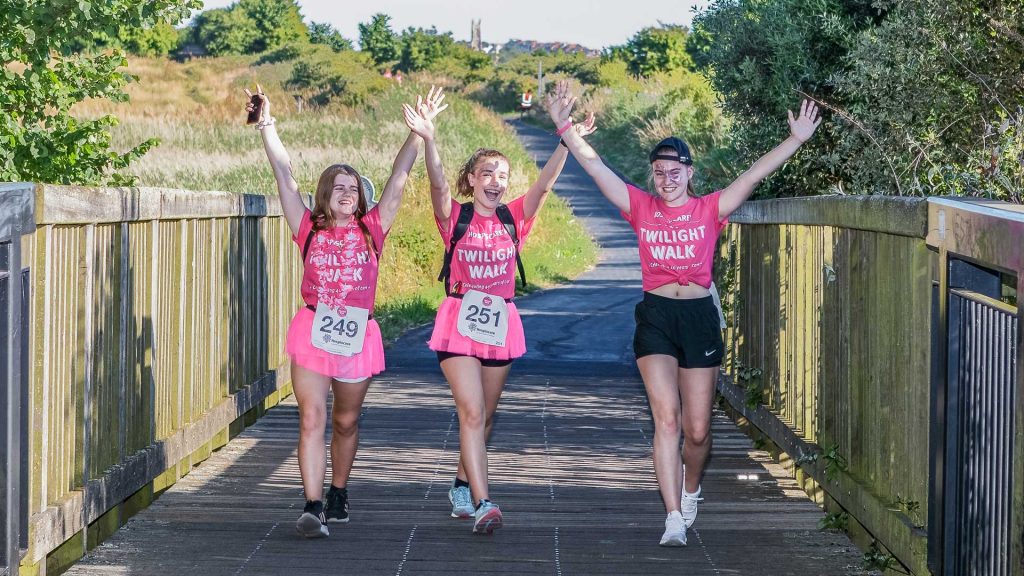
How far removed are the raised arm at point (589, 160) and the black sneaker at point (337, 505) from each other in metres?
1.86

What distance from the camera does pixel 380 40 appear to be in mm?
94875

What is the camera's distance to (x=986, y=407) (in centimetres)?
434

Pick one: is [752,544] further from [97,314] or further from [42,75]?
[42,75]

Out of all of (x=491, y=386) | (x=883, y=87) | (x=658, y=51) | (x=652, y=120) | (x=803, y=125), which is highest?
(x=658, y=51)

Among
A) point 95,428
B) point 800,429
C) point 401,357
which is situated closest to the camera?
point 95,428

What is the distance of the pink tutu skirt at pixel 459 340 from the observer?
6.93 metres

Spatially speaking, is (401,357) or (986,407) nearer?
(986,407)

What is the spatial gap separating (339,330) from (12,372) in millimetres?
2071

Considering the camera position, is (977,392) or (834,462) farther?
(834,462)

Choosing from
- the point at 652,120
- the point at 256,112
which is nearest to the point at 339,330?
the point at 256,112

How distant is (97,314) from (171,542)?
1.07 meters

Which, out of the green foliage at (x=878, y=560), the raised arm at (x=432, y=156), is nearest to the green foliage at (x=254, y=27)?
the raised arm at (x=432, y=156)

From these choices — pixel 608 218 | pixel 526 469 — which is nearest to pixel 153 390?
pixel 526 469

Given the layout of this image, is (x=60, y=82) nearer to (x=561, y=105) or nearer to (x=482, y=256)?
(x=482, y=256)
